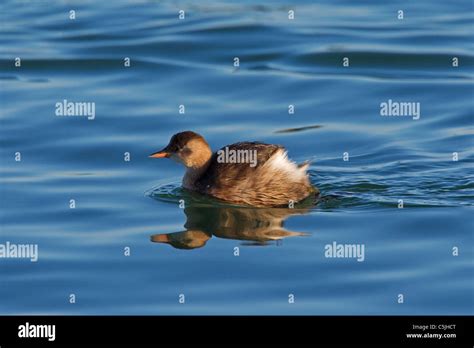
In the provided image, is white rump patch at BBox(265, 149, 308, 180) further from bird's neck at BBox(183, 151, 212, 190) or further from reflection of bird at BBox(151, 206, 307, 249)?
bird's neck at BBox(183, 151, 212, 190)

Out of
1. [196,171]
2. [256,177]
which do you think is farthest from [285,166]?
[196,171]

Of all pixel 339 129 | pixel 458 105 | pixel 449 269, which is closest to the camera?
pixel 449 269

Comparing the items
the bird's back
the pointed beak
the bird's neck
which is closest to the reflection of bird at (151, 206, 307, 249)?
the pointed beak

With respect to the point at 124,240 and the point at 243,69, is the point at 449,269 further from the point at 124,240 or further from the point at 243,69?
the point at 243,69

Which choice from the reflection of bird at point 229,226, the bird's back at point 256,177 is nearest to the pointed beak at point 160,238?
the reflection of bird at point 229,226

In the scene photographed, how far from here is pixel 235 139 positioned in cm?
1592

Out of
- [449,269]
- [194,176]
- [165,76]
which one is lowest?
[449,269]

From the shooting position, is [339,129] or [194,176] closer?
[194,176]

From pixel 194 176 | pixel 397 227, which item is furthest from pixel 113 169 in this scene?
pixel 397 227

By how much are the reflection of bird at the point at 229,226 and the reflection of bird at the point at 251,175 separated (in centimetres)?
16

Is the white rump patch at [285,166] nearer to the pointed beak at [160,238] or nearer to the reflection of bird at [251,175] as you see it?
the reflection of bird at [251,175]

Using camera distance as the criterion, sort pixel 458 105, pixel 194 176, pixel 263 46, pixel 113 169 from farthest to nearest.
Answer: pixel 263 46 → pixel 458 105 → pixel 113 169 → pixel 194 176

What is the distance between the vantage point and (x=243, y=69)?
63.9ft

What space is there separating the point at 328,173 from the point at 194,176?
1753mm
